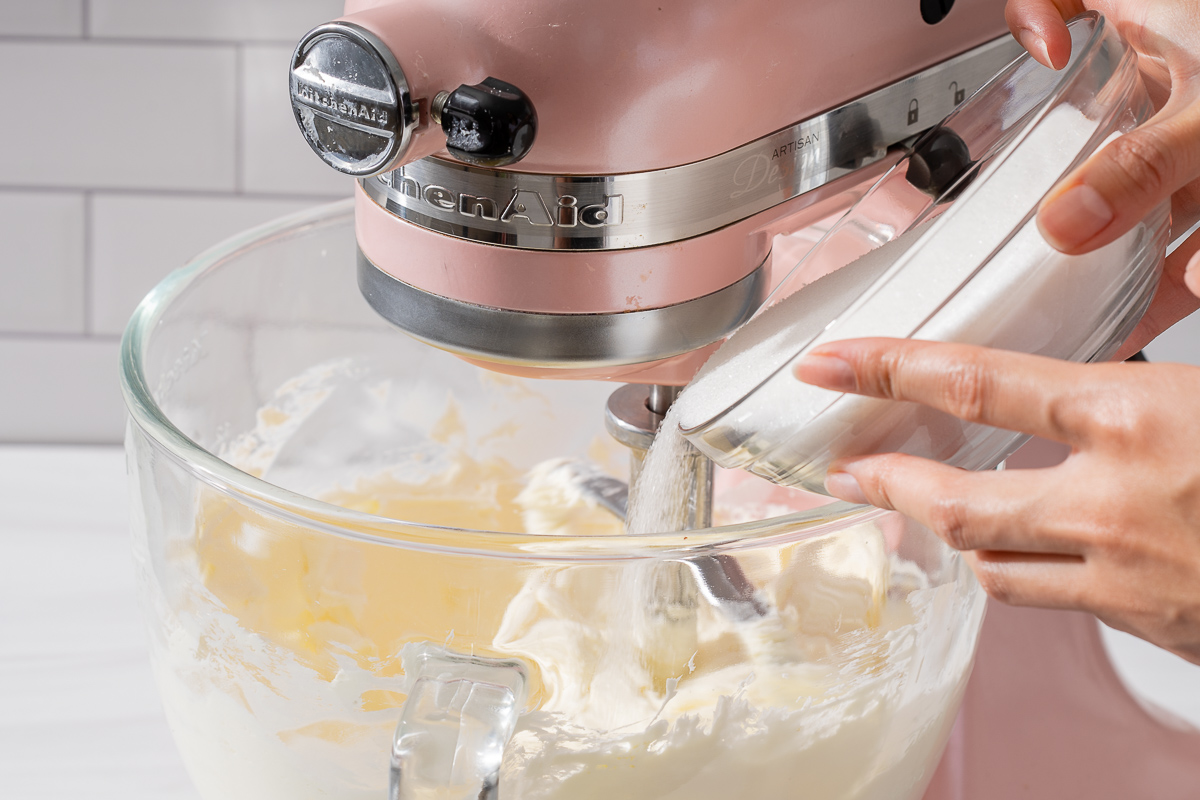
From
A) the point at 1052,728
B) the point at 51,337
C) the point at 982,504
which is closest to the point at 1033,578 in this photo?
the point at 982,504

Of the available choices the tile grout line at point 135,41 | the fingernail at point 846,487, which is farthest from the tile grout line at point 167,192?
the fingernail at point 846,487

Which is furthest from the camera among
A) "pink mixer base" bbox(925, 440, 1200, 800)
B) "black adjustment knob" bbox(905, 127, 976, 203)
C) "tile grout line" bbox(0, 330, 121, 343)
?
"tile grout line" bbox(0, 330, 121, 343)

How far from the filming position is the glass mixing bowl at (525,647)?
322 mm

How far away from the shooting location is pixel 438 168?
331 mm

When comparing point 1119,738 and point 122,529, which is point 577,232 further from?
point 122,529

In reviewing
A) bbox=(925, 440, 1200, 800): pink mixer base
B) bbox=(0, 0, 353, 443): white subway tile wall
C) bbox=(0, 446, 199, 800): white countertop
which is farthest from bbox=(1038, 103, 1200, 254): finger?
bbox=(0, 0, 353, 443): white subway tile wall

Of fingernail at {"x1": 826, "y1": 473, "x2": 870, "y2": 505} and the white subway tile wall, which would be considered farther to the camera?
the white subway tile wall

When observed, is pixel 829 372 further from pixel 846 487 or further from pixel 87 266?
pixel 87 266

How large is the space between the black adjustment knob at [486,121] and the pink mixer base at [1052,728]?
328 mm

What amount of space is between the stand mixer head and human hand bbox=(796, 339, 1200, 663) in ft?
0.27

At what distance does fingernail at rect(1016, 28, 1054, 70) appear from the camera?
357 millimetres

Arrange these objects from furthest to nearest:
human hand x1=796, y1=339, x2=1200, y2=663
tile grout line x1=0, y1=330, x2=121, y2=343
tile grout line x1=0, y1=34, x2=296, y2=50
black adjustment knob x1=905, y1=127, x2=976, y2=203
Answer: tile grout line x1=0, y1=330, x2=121, y2=343
tile grout line x1=0, y1=34, x2=296, y2=50
black adjustment knob x1=905, y1=127, x2=976, y2=203
human hand x1=796, y1=339, x2=1200, y2=663

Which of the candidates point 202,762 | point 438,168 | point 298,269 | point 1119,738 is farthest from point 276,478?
point 1119,738

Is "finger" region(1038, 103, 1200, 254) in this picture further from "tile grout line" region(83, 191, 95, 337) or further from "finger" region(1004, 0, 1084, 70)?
"tile grout line" region(83, 191, 95, 337)
